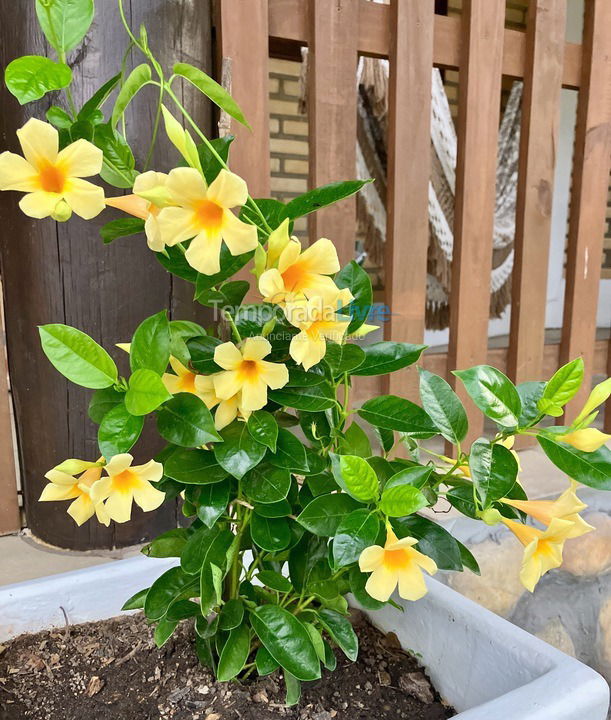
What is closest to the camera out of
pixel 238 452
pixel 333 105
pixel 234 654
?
pixel 238 452

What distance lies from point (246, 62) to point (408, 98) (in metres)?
0.45

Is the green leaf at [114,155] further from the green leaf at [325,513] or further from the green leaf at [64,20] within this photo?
the green leaf at [325,513]

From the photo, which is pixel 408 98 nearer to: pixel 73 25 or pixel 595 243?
pixel 595 243

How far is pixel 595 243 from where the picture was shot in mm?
1932

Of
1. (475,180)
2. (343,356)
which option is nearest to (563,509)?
(343,356)

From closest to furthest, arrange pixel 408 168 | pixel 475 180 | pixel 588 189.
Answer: pixel 408 168 < pixel 475 180 < pixel 588 189

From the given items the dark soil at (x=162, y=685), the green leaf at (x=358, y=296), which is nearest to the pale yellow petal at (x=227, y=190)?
the green leaf at (x=358, y=296)

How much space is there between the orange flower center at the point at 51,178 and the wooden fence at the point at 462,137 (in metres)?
0.92

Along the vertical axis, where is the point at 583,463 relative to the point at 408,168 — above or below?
below

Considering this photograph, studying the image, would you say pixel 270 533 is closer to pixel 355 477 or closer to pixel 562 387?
pixel 355 477

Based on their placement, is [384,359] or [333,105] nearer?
[384,359]

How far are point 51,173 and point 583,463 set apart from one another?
0.51 m

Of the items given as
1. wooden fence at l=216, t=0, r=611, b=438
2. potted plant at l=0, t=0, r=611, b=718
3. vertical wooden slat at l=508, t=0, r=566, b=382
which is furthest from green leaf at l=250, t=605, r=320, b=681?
vertical wooden slat at l=508, t=0, r=566, b=382

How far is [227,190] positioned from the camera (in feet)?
1.47
